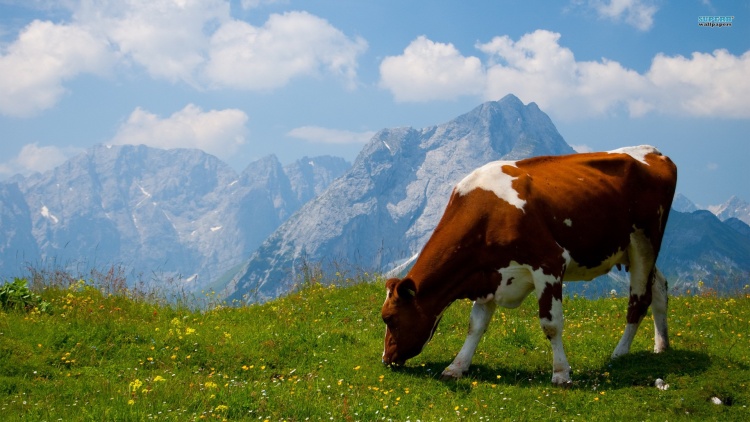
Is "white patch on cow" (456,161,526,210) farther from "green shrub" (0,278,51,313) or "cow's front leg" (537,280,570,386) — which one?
"green shrub" (0,278,51,313)

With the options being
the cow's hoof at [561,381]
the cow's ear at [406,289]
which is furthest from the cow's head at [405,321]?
the cow's hoof at [561,381]

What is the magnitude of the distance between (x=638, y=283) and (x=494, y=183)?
3230mm

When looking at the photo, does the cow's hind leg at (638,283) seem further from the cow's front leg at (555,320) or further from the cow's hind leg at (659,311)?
the cow's front leg at (555,320)

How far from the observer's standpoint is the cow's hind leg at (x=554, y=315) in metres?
9.81

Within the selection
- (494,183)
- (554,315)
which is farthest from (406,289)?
(554,315)

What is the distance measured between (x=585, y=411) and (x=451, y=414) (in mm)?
1801

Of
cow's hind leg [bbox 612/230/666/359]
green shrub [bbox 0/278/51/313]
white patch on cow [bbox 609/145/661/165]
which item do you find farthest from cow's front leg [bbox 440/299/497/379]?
green shrub [bbox 0/278/51/313]

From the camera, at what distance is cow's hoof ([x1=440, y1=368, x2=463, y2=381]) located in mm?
10297

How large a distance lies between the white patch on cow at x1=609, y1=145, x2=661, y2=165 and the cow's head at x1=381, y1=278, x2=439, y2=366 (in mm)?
4496

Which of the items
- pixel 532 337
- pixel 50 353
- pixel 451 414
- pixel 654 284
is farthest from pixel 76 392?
pixel 654 284

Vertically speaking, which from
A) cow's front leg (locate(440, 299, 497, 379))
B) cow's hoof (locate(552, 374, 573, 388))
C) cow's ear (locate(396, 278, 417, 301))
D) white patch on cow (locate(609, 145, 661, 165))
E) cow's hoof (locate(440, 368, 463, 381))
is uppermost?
white patch on cow (locate(609, 145, 661, 165))

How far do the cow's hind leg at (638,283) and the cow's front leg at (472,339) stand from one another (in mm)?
2407

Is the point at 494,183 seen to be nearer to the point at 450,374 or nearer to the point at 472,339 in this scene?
the point at 472,339

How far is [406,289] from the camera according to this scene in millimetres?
10688
